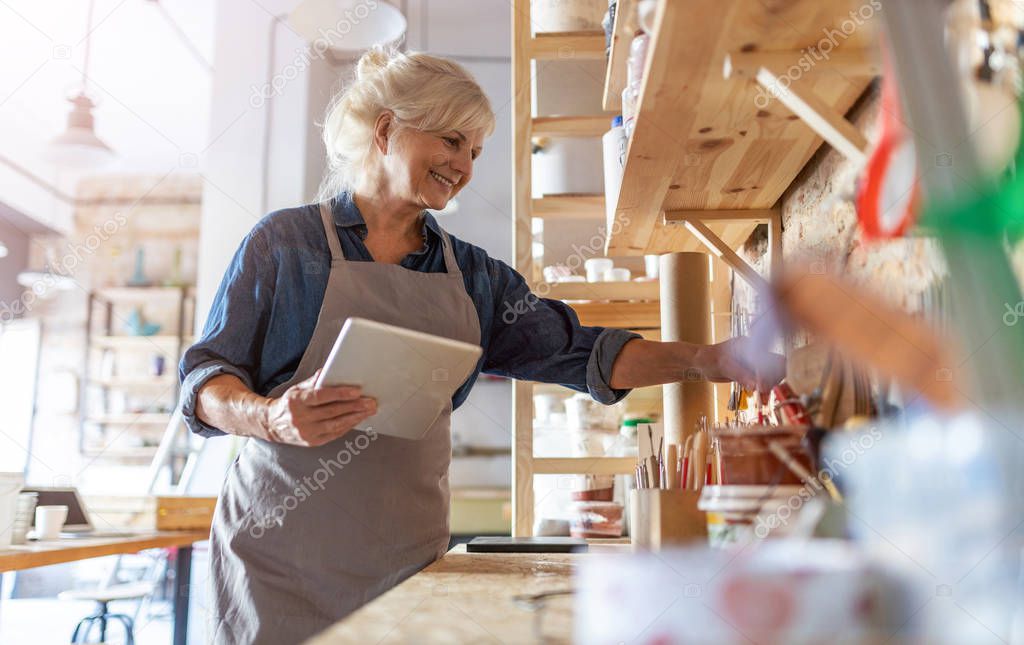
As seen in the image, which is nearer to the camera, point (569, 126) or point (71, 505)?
point (569, 126)

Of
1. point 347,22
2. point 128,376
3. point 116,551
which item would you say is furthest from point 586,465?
point 128,376

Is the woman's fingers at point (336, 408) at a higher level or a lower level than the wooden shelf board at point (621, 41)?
lower

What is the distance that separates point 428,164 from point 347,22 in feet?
6.03

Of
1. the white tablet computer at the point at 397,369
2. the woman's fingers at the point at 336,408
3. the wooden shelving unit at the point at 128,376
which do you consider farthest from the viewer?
the wooden shelving unit at the point at 128,376

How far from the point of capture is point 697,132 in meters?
1.25

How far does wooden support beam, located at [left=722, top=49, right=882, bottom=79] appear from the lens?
3.25 ft

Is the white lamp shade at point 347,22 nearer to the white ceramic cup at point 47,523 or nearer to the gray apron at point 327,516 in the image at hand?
the gray apron at point 327,516

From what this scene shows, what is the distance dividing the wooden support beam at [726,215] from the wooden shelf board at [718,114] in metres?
0.01

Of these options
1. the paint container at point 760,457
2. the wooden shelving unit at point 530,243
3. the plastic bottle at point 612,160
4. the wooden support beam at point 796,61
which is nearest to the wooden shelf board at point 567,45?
the wooden shelving unit at point 530,243

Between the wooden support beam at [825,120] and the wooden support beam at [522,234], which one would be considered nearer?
the wooden support beam at [825,120]

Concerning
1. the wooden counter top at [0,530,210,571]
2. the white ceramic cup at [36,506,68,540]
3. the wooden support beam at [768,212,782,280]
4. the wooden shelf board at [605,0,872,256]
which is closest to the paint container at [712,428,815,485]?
the wooden shelf board at [605,0,872,256]

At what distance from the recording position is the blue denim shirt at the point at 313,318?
155 centimetres

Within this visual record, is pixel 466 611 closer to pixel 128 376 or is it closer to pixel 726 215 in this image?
pixel 726 215

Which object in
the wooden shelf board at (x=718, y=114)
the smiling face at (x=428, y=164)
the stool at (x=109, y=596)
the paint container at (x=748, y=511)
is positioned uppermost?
the smiling face at (x=428, y=164)
